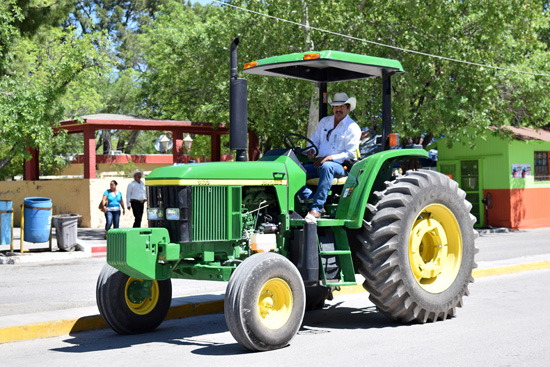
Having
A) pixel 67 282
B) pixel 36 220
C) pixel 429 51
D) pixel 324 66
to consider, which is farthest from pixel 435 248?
pixel 429 51

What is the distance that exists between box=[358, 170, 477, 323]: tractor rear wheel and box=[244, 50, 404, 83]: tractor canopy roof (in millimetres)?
1270

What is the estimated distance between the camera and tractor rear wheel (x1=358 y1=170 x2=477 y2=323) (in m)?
7.64

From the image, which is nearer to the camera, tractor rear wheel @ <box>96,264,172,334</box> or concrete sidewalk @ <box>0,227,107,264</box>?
tractor rear wheel @ <box>96,264,172,334</box>

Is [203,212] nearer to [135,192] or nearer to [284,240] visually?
[284,240]

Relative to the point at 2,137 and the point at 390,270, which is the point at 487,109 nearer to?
the point at 2,137

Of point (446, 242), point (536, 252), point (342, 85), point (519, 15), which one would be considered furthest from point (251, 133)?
point (446, 242)

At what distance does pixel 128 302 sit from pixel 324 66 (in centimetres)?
337

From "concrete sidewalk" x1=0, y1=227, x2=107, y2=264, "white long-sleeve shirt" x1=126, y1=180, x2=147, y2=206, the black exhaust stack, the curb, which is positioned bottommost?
"concrete sidewalk" x1=0, y1=227, x2=107, y2=264

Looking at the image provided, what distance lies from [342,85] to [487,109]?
4795 millimetres

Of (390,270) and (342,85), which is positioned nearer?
(390,270)

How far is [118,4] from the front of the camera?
218 feet

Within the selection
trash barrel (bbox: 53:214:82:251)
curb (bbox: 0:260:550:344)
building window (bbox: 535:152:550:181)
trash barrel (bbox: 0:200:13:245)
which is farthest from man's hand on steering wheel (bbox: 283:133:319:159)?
building window (bbox: 535:152:550:181)

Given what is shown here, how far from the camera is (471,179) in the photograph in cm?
2716

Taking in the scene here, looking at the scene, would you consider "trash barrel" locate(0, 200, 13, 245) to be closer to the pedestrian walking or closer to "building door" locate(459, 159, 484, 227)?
the pedestrian walking
